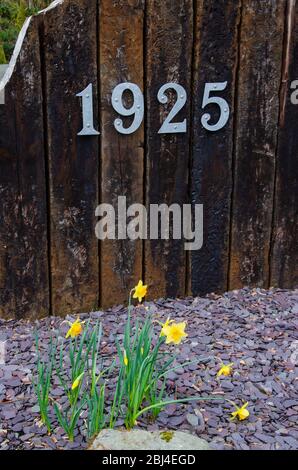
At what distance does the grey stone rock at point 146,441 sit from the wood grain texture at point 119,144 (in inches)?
45.8

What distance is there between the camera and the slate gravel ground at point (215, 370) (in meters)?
2.27

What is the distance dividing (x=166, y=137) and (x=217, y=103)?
0.29 m

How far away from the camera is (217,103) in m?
3.12

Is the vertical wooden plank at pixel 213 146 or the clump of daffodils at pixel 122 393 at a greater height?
the vertical wooden plank at pixel 213 146

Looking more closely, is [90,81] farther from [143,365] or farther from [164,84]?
[143,365]

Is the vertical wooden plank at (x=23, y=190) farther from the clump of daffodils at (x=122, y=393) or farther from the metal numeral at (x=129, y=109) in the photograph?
the clump of daffodils at (x=122, y=393)

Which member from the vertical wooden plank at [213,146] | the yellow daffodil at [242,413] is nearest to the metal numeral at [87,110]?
the vertical wooden plank at [213,146]

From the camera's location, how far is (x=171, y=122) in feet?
10.1

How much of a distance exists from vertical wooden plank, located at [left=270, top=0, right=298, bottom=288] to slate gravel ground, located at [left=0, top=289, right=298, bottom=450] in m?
0.12

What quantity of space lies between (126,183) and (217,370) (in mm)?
971

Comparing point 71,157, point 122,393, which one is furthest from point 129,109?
point 122,393

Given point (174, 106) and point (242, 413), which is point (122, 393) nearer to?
point (242, 413)

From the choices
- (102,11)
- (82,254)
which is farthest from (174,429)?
(102,11)
